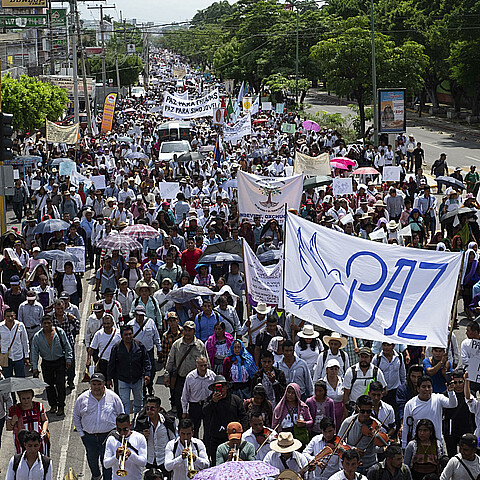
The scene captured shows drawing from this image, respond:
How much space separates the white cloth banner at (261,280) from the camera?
36.4ft

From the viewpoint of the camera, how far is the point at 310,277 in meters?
8.48

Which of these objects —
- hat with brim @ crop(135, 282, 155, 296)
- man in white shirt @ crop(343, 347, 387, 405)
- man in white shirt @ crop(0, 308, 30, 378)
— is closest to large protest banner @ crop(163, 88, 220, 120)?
hat with brim @ crop(135, 282, 155, 296)

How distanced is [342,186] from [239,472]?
47.4 ft

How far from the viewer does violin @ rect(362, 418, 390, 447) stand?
26.0 ft

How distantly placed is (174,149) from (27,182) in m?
8.74

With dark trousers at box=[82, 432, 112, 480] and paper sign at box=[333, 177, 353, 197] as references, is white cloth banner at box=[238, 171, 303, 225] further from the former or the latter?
dark trousers at box=[82, 432, 112, 480]

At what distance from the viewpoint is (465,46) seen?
50.0 m

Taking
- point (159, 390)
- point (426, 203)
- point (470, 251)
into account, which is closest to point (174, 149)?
point (426, 203)

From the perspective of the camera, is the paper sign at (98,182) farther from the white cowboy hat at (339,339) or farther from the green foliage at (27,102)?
the green foliage at (27,102)

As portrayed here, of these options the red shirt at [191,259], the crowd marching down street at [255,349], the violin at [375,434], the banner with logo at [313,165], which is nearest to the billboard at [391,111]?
the banner with logo at [313,165]

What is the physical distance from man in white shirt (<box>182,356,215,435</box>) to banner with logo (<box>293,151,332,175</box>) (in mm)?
14272

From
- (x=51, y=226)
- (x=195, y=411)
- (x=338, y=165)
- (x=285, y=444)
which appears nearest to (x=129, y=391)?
(x=195, y=411)

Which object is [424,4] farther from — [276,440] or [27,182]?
[276,440]

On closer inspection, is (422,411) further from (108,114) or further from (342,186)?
(108,114)
